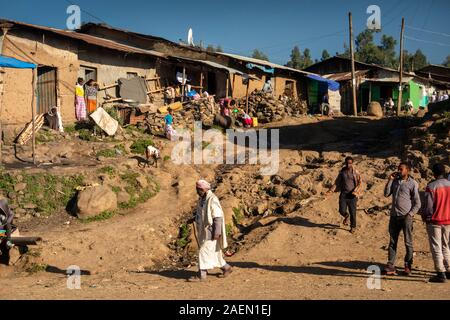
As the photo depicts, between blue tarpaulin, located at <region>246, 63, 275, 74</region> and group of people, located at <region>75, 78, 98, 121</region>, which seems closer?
group of people, located at <region>75, 78, 98, 121</region>

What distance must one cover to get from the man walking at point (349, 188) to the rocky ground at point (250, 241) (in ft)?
1.29

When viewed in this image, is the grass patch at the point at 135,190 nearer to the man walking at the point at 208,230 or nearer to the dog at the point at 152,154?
the dog at the point at 152,154

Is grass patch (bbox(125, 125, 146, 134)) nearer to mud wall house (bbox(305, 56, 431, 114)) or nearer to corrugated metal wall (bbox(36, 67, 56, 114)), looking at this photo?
corrugated metal wall (bbox(36, 67, 56, 114))

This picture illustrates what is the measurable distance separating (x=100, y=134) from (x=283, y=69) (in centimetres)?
1414

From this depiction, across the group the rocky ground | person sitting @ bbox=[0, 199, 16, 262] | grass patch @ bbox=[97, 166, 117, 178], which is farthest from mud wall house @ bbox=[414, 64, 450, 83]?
person sitting @ bbox=[0, 199, 16, 262]

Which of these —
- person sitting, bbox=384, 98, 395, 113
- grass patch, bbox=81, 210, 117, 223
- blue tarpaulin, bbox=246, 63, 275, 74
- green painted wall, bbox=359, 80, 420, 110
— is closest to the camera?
grass patch, bbox=81, 210, 117, 223

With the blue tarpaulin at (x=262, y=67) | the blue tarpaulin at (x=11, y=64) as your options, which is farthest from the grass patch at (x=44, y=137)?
the blue tarpaulin at (x=262, y=67)

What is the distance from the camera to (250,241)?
1023 cm

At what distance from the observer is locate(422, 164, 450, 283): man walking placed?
6.83 meters

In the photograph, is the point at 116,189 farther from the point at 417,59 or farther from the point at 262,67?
the point at 417,59

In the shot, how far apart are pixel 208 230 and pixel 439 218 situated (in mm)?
3247

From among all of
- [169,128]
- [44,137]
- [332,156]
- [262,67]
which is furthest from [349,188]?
[262,67]

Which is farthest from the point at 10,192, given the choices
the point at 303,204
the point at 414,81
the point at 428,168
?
the point at 414,81

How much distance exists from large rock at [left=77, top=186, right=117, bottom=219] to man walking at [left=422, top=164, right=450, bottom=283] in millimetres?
7271
